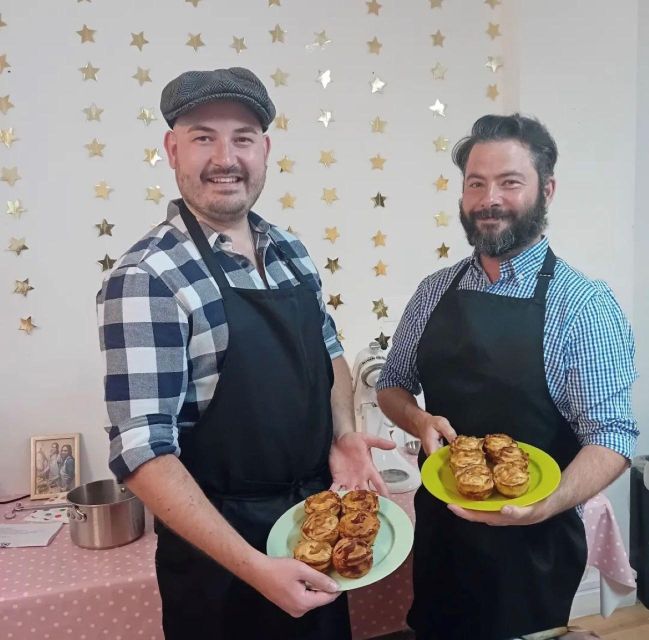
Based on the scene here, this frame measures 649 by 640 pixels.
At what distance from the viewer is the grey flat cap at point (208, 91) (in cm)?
104

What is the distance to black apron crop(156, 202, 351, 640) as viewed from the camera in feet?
3.37

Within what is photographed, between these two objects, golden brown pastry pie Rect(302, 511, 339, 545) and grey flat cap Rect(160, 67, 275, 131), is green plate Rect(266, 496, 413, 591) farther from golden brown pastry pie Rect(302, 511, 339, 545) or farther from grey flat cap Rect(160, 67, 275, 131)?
grey flat cap Rect(160, 67, 275, 131)

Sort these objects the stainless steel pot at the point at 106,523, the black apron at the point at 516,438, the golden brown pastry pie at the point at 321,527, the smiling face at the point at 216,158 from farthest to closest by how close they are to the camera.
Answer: the stainless steel pot at the point at 106,523, the black apron at the point at 516,438, the smiling face at the point at 216,158, the golden brown pastry pie at the point at 321,527

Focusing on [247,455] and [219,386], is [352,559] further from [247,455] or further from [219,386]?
[219,386]

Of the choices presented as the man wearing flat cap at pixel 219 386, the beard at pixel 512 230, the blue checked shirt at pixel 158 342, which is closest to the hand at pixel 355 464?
the man wearing flat cap at pixel 219 386

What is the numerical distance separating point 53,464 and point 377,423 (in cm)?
105

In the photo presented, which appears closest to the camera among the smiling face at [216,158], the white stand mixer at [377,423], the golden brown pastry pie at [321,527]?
the golden brown pastry pie at [321,527]

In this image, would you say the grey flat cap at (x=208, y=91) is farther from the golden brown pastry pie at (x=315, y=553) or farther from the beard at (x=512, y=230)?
the golden brown pastry pie at (x=315, y=553)

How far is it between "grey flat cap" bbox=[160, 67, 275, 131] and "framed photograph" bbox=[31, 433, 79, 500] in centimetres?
123

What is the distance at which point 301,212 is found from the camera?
6.66ft

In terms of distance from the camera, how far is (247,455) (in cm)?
104

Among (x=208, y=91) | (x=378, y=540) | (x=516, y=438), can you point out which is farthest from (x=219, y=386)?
(x=516, y=438)

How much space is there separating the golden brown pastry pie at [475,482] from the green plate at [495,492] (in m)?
0.01

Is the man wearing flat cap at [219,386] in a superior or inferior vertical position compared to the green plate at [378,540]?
superior
